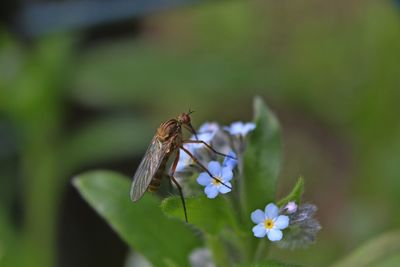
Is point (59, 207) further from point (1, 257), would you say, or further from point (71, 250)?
point (1, 257)

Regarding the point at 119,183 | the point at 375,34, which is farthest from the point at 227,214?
the point at 375,34

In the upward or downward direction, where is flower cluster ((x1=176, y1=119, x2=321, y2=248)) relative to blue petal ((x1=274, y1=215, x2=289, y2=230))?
upward

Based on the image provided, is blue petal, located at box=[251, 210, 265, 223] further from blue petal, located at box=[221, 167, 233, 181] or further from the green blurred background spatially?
the green blurred background

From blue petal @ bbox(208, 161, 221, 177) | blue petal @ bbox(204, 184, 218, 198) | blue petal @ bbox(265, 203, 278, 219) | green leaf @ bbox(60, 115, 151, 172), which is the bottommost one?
blue petal @ bbox(265, 203, 278, 219)

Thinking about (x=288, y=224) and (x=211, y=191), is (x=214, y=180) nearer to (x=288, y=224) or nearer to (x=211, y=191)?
(x=211, y=191)

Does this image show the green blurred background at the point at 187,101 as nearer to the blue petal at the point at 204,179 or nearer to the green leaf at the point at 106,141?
the green leaf at the point at 106,141

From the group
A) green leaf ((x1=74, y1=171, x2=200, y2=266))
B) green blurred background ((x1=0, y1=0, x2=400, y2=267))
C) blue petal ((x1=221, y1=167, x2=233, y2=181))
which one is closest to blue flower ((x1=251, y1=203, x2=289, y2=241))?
blue petal ((x1=221, y1=167, x2=233, y2=181))

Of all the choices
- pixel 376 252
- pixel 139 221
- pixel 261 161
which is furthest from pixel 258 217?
pixel 376 252

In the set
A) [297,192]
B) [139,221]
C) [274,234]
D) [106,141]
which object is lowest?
[274,234]
